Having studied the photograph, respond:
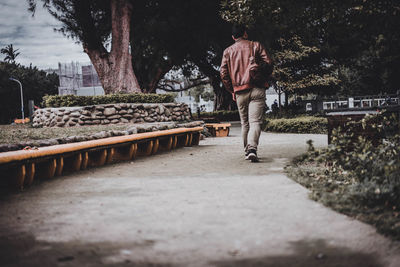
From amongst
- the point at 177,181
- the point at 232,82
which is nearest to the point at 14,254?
the point at 177,181

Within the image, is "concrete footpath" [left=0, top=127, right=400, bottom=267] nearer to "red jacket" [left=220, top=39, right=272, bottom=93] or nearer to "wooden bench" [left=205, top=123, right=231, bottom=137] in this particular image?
"red jacket" [left=220, top=39, right=272, bottom=93]

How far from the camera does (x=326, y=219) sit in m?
2.80

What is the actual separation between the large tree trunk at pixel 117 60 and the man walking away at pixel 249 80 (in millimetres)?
9160

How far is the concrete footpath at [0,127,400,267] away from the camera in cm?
217

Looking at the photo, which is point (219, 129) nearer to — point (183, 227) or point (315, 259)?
point (183, 227)

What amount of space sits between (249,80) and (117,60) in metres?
9.99

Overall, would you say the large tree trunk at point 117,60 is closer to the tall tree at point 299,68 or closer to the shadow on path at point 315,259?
the tall tree at point 299,68

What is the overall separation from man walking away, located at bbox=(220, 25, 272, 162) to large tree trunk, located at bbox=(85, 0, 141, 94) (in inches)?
361

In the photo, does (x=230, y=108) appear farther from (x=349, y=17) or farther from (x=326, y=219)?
(x=326, y=219)

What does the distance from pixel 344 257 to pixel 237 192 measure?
5.86ft

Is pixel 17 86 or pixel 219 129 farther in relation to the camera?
pixel 17 86

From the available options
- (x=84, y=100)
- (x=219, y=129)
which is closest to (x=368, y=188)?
(x=219, y=129)

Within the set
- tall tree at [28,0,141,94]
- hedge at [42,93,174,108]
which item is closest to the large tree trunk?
tall tree at [28,0,141,94]

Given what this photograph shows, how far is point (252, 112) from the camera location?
625cm
